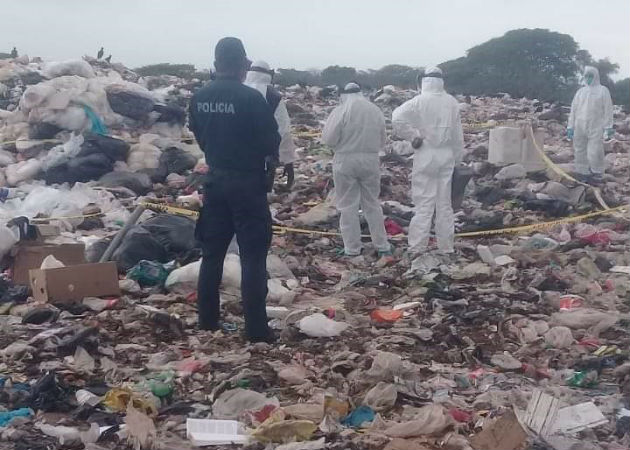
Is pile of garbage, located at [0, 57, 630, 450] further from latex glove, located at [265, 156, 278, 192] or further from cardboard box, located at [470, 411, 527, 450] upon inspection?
latex glove, located at [265, 156, 278, 192]

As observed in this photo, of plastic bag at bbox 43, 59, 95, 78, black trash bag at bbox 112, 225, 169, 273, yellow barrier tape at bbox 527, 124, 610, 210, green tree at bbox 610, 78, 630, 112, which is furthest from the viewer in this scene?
green tree at bbox 610, 78, 630, 112

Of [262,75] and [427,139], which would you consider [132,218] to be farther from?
[427,139]

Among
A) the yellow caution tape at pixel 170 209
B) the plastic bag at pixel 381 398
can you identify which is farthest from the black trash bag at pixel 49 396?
the yellow caution tape at pixel 170 209

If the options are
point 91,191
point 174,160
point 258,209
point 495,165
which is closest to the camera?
point 258,209

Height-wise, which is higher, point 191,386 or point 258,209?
point 258,209

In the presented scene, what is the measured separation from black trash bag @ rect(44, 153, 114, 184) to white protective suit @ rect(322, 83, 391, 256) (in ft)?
11.8

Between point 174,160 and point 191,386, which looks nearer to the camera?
point 191,386

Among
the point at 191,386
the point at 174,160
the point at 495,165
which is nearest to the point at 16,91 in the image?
the point at 174,160

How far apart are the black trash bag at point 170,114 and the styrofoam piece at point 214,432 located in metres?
9.63

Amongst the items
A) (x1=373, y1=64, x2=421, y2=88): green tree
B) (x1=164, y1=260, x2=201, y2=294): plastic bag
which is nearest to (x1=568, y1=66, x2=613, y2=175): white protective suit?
(x1=164, y1=260, x2=201, y2=294): plastic bag

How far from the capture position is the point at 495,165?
12781 millimetres

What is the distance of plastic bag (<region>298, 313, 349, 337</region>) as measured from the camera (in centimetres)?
561

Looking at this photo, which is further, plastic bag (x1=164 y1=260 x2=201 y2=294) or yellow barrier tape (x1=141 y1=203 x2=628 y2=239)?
yellow barrier tape (x1=141 y1=203 x2=628 y2=239)

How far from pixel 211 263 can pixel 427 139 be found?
10.2ft
